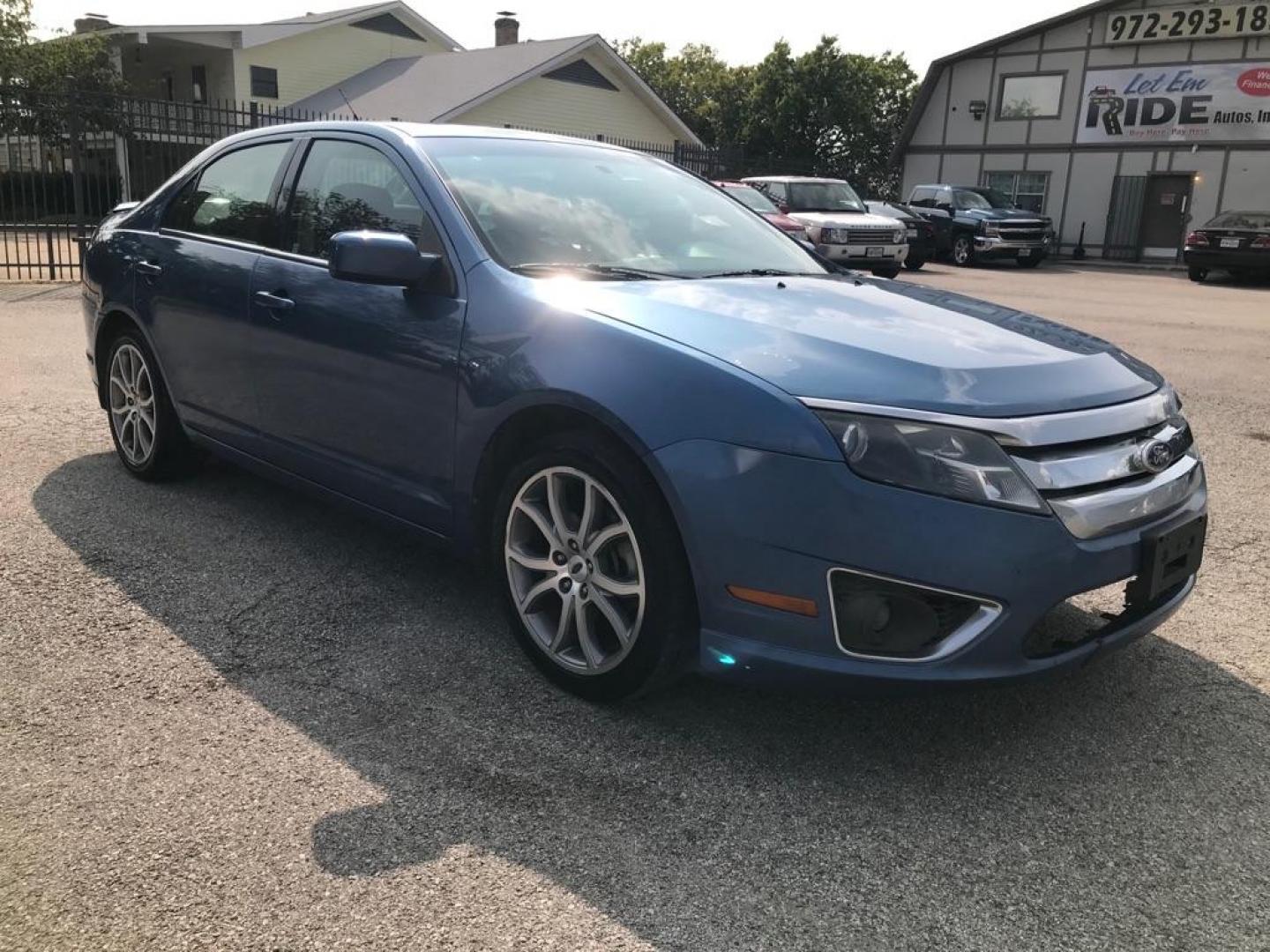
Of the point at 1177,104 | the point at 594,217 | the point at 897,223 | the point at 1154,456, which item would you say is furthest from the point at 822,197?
the point at 1154,456

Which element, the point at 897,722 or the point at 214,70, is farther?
the point at 214,70

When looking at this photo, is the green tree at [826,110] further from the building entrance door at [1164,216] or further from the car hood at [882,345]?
the car hood at [882,345]

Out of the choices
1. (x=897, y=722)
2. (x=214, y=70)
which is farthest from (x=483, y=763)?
(x=214, y=70)

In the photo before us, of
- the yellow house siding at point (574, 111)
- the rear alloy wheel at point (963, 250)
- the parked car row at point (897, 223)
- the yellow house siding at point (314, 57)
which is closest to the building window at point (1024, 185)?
the parked car row at point (897, 223)

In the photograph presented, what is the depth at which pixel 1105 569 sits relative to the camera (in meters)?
2.56

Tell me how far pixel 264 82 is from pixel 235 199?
31.1 metres

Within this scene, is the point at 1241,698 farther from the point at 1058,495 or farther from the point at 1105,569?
the point at 1058,495

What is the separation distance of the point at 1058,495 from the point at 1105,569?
0.24 m

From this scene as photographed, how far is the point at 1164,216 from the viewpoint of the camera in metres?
30.5

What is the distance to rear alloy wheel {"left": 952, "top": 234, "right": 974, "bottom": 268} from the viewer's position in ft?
83.2

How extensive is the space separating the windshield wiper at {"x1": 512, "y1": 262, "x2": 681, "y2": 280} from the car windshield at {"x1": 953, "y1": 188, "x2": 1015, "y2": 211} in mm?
24585

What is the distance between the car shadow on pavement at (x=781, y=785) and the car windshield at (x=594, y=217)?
4.18 feet

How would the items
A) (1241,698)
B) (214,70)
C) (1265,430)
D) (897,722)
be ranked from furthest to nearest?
1. (214,70)
2. (1265,430)
3. (1241,698)
4. (897,722)

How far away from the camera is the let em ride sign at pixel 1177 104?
28.3m
